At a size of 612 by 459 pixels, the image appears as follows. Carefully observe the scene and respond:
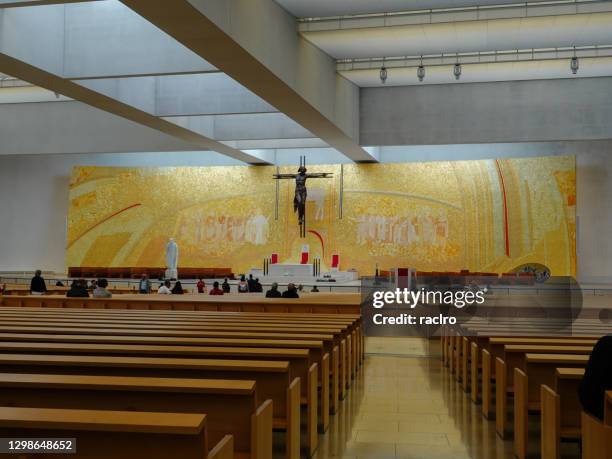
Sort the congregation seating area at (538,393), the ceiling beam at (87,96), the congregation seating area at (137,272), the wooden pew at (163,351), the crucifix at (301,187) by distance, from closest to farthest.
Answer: the congregation seating area at (538,393), the wooden pew at (163,351), the ceiling beam at (87,96), the crucifix at (301,187), the congregation seating area at (137,272)

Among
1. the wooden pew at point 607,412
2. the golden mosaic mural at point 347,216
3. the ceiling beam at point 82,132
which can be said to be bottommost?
the wooden pew at point 607,412

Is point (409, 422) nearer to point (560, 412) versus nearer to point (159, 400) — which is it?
point (560, 412)

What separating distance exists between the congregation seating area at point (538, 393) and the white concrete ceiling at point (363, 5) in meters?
5.79

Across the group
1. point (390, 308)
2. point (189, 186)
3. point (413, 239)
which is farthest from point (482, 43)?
point (189, 186)

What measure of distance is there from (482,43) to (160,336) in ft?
32.3

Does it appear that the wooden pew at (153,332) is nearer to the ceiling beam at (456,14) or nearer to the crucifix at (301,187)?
the ceiling beam at (456,14)

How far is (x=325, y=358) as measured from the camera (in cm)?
480

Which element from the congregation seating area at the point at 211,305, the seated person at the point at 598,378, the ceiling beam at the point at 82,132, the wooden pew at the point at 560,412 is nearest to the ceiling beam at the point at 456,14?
the congregation seating area at the point at 211,305

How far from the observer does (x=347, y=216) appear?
2150 cm

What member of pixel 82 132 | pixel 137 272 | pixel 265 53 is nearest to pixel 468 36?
pixel 265 53

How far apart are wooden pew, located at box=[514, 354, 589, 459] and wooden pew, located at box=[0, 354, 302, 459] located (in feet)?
5.02

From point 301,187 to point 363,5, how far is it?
10747 mm

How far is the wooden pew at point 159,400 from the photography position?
8.81ft

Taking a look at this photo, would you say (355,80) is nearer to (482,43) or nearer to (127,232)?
(482,43)
